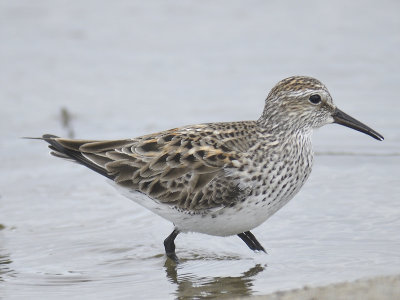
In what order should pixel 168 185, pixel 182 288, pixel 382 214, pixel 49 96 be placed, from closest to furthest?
1. pixel 182 288
2. pixel 168 185
3. pixel 382 214
4. pixel 49 96

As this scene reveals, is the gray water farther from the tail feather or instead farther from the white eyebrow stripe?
the white eyebrow stripe

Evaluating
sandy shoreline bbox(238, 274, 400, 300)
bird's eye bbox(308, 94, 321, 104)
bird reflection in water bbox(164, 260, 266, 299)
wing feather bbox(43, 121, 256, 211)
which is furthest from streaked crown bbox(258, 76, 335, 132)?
sandy shoreline bbox(238, 274, 400, 300)

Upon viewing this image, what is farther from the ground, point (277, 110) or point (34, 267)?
point (277, 110)

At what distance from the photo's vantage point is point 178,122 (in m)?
13.1

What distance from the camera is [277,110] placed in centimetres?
895

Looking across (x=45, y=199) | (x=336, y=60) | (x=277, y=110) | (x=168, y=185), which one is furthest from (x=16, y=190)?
(x=336, y=60)

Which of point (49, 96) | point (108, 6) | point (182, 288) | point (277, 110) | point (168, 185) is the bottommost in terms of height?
point (182, 288)

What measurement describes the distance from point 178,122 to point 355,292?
7.22 m

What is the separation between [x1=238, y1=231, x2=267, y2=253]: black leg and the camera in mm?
8742

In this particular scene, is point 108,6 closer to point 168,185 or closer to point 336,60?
point 336,60

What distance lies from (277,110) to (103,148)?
6.14 feet

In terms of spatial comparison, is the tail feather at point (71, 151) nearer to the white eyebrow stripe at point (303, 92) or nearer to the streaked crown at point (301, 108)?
the streaked crown at point (301, 108)

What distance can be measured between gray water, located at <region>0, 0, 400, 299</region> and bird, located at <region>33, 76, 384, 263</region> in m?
0.59

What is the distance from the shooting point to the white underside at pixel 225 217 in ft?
27.1
